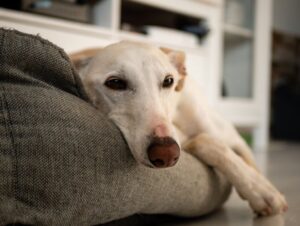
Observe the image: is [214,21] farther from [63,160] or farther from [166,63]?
[63,160]

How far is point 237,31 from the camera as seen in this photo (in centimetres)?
329

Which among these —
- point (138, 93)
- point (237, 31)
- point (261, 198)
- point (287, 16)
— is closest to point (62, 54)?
point (138, 93)

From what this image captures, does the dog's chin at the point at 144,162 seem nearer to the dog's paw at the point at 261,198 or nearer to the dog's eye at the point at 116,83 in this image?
the dog's eye at the point at 116,83

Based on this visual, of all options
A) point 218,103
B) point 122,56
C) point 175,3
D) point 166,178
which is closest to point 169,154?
point 166,178

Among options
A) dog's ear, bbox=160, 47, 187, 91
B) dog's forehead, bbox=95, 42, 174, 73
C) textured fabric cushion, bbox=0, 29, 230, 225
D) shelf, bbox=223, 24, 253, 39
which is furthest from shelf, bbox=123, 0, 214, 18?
textured fabric cushion, bbox=0, 29, 230, 225

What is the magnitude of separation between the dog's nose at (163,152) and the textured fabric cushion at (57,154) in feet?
0.24

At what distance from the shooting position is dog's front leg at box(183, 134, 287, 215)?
3.67 feet

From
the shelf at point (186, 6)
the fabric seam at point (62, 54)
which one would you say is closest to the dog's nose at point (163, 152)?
the fabric seam at point (62, 54)

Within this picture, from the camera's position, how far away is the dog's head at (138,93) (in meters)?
0.86

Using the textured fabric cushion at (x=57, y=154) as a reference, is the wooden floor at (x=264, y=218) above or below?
below

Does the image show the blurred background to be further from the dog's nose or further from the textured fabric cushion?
the dog's nose

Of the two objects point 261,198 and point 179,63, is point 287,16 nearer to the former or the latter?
point 179,63

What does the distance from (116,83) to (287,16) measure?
4118mm

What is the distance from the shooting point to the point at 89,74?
3.71ft
